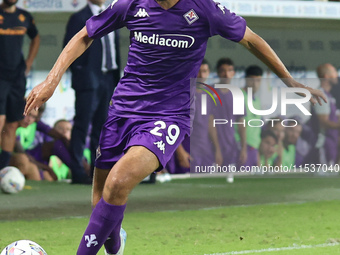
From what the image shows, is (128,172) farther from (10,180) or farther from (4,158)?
(4,158)

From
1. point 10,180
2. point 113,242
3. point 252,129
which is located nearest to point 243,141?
point 252,129

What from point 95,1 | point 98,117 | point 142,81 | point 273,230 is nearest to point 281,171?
point 98,117

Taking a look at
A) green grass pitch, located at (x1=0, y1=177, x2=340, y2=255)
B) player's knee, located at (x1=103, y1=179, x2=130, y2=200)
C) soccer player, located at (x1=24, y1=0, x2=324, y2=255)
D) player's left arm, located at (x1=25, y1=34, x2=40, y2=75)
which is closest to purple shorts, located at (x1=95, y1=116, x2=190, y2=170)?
soccer player, located at (x1=24, y1=0, x2=324, y2=255)

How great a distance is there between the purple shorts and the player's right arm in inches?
20.9

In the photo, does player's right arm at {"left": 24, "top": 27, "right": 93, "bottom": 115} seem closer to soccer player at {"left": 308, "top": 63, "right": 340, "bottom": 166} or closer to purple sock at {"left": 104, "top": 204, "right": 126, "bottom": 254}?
purple sock at {"left": 104, "top": 204, "right": 126, "bottom": 254}

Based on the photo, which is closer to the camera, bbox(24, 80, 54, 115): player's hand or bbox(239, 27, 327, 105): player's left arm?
bbox(24, 80, 54, 115): player's hand

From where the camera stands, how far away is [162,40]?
4.95m

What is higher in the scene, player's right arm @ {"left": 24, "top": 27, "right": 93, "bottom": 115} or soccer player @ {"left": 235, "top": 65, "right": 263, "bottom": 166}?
player's right arm @ {"left": 24, "top": 27, "right": 93, "bottom": 115}

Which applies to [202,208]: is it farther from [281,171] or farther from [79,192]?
[281,171]

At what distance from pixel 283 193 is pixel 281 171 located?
1779mm

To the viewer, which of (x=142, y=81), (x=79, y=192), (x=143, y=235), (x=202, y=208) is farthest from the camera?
(x=79, y=192)

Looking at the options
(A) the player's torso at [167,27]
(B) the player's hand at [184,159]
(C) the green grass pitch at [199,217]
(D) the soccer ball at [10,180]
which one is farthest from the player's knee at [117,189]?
(B) the player's hand at [184,159]

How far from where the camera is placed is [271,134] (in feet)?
40.5

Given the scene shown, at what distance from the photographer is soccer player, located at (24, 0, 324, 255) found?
16.1ft
